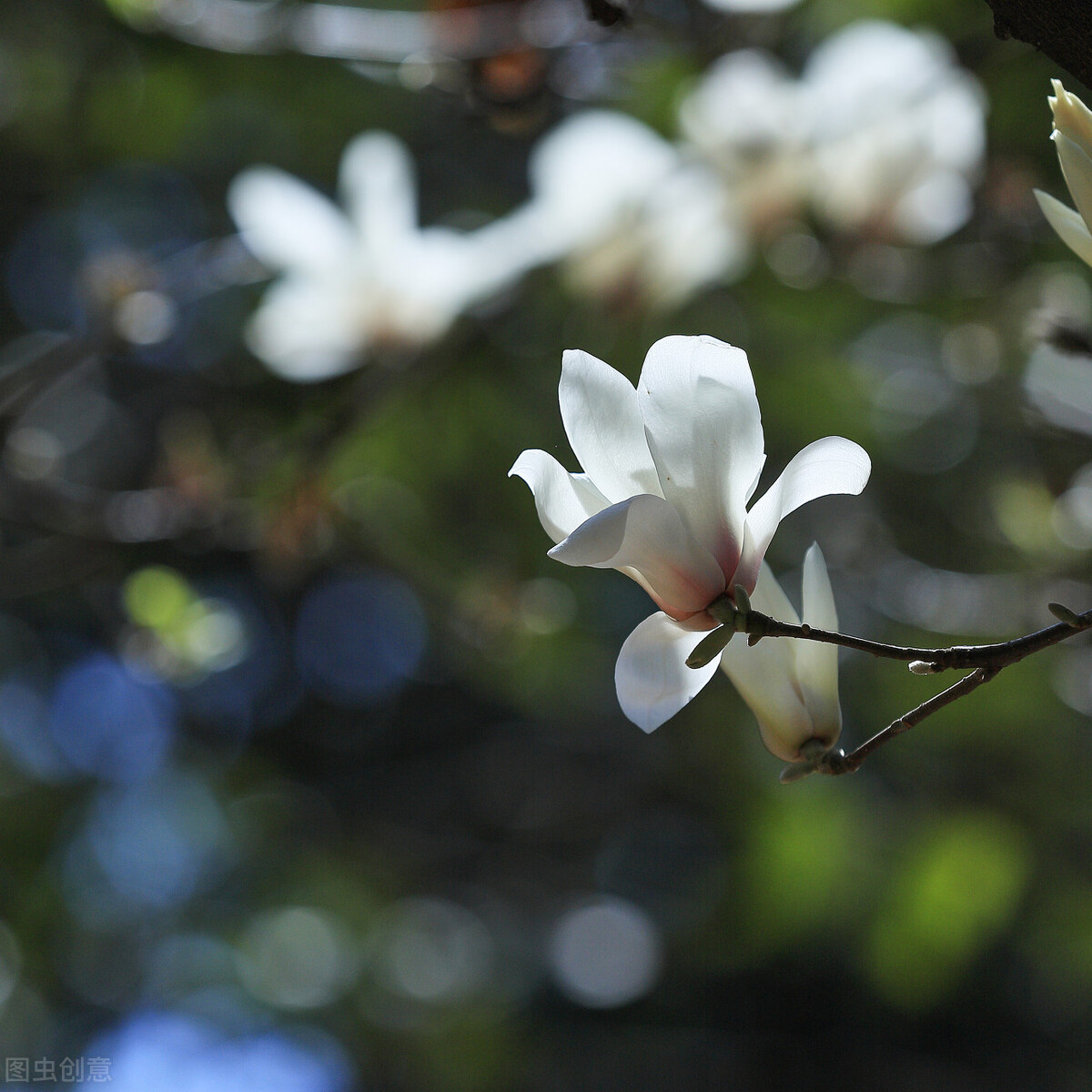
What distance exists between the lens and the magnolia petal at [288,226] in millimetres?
1100

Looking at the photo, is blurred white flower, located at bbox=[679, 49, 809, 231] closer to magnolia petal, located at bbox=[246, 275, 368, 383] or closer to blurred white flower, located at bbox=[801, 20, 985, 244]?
blurred white flower, located at bbox=[801, 20, 985, 244]

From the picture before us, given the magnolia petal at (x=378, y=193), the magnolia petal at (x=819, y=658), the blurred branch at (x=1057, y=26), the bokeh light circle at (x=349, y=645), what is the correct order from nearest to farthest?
the blurred branch at (x=1057, y=26)
the magnolia petal at (x=819, y=658)
the magnolia petal at (x=378, y=193)
the bokeh light circle at (x=349, y=645)

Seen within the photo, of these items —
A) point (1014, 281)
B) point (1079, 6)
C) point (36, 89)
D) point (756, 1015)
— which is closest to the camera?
point (1079, 6)

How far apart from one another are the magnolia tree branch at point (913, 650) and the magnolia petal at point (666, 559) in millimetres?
11

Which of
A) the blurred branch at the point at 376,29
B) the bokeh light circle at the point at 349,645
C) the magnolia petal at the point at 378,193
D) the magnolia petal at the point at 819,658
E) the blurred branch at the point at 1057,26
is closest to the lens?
the blurred branch at the point at 1057,26

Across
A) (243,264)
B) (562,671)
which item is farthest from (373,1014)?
(243,264)

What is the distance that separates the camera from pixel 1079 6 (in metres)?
0.33

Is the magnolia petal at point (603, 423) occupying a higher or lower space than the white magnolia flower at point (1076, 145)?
lower

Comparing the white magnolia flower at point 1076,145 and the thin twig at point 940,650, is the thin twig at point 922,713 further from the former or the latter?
the white magnolia flower at point 1076,145

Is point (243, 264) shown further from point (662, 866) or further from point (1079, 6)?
point (662, 866)

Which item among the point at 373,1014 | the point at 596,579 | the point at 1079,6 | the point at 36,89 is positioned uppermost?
the point at 1079,6

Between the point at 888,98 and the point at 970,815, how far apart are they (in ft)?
3.43

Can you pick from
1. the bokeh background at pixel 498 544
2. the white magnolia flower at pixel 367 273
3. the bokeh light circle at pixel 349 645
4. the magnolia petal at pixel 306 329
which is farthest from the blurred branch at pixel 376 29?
the bokeh light circle at pixel 349 645

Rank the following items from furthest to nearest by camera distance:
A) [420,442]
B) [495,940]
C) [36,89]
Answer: [495,940]
[36,89]
[420,442]
